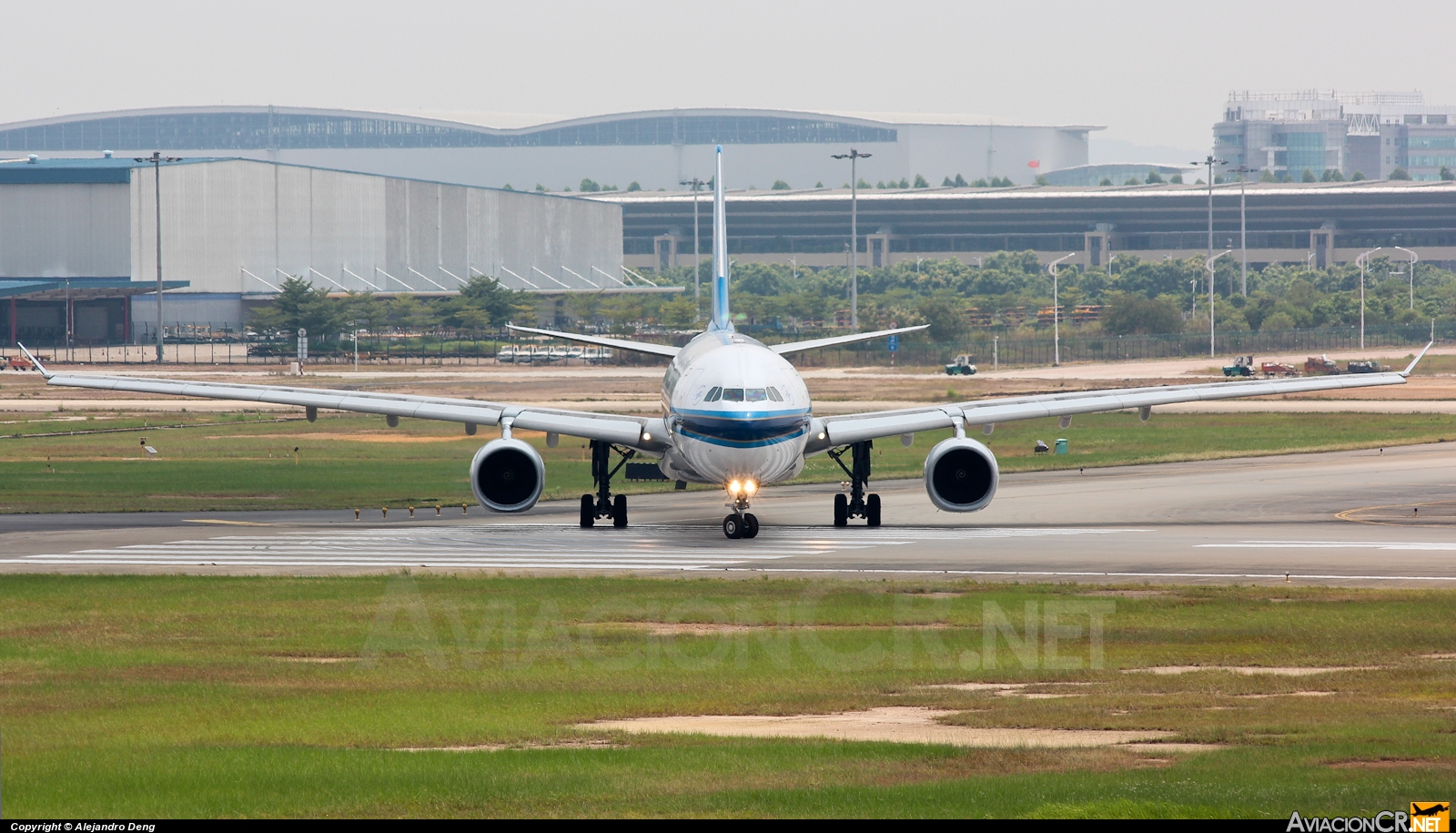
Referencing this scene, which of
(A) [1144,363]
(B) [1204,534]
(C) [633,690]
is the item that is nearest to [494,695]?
(C) [633,690]

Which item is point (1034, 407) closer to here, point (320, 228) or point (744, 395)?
point (744, 395)

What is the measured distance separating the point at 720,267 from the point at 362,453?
72.3 feet

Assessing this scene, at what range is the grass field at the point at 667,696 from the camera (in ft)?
47.9

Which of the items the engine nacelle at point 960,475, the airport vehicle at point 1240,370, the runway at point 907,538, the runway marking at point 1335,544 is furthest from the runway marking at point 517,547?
the airport vehicle at point 1240,370

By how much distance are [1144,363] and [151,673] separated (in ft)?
371

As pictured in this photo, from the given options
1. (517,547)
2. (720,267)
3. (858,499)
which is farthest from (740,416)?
(720,267)

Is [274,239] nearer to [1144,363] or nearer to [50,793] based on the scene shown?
[1144,363]

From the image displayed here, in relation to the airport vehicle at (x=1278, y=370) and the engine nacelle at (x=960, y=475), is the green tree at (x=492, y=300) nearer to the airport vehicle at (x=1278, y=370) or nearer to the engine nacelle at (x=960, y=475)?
the airport vehicle at (x=1278, y=370)

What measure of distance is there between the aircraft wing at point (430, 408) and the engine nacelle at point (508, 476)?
1.97 m

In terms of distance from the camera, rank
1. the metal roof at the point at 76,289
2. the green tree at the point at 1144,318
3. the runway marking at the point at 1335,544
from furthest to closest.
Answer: the green tree at the point at 1144,318, the metal roof at the point at 76,289, the runway marking at the point at 1335,544

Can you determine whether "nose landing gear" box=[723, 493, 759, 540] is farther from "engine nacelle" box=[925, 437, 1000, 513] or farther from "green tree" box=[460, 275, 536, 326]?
"green tree" box=[460, 275, 536, 326]

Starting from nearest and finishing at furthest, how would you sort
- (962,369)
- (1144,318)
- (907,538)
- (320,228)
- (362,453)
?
A: (907,538) < (362,453) < (962,369) < (1144,318) < (320,228)

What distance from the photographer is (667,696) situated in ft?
65.7

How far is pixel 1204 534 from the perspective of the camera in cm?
3725
